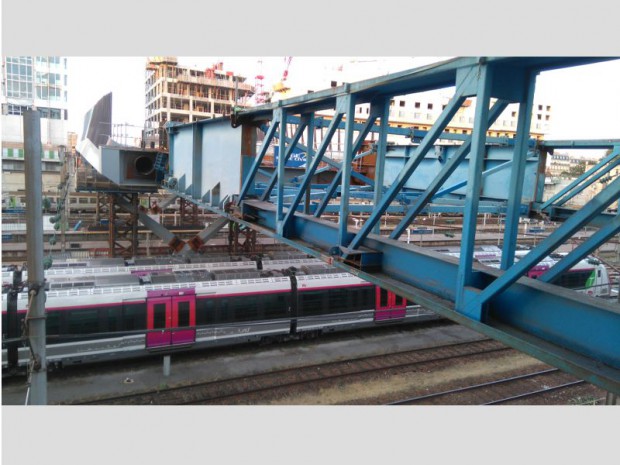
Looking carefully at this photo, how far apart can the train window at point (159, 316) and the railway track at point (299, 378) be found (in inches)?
62.8

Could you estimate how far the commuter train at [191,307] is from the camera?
417 inches

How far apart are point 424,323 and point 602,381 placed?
45.4 feet

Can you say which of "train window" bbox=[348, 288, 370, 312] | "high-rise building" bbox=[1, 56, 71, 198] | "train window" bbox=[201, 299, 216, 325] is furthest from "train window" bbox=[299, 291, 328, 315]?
"high-rise building" bbox=[1, 56, 71, 198]

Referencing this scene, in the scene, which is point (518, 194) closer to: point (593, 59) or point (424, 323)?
point (593, 59)

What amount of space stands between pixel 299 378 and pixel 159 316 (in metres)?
3.75

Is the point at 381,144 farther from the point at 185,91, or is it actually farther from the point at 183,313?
the point at 185,91

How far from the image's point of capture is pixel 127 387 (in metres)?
10.5

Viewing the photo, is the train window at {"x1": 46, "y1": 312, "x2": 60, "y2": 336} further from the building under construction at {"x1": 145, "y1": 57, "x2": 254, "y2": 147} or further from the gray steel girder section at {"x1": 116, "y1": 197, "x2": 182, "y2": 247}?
the building under construction at {"x1": 145, "y1": 57, "x2": 254, "y2": 147}

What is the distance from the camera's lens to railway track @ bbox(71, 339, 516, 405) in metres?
10.1

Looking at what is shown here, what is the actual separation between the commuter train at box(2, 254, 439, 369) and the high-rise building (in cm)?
1960

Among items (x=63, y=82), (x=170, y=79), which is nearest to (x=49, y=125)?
(x=63, y=82)

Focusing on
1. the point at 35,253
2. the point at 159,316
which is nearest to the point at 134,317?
the point at 159,316

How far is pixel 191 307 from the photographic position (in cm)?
1168

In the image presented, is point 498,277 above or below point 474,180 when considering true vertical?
below
